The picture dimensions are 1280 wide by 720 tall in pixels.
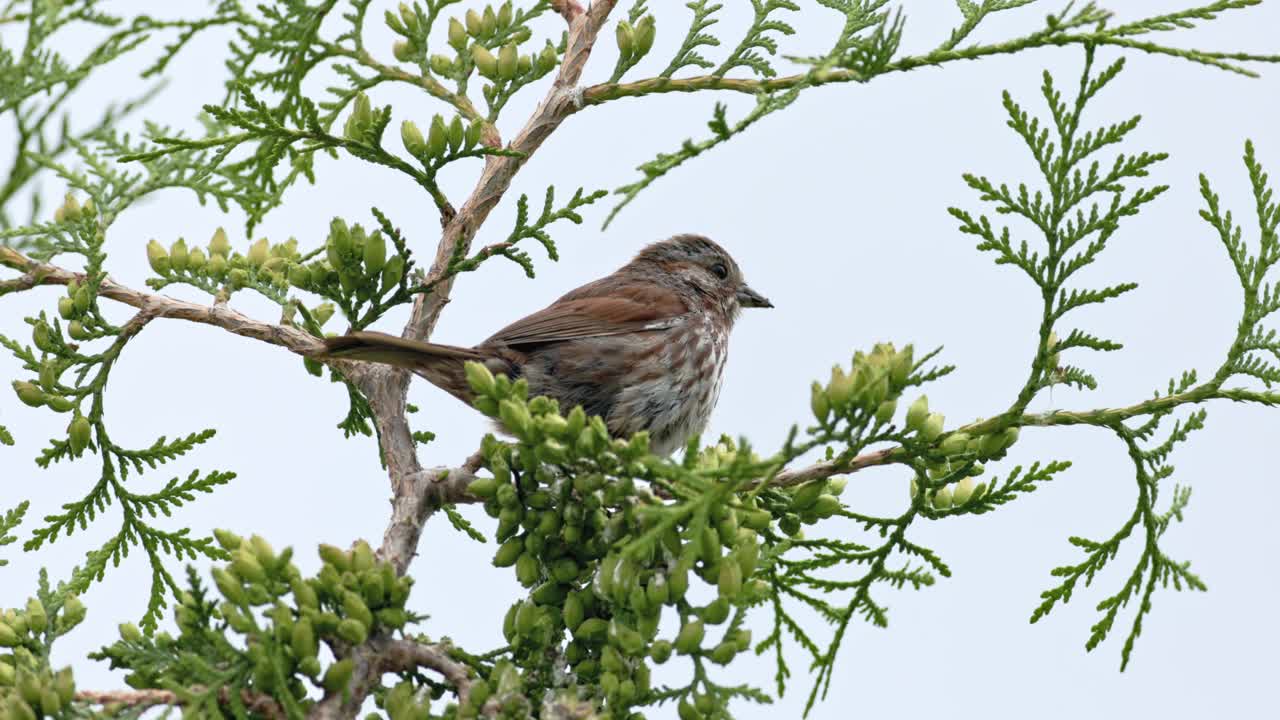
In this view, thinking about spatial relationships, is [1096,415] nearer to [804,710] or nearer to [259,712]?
[804,710]

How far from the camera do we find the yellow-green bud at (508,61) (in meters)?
4.50

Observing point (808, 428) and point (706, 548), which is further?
point (706, 548)

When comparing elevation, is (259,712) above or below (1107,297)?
below

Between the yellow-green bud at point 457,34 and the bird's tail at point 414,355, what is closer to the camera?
the bird's tail at point 414,355

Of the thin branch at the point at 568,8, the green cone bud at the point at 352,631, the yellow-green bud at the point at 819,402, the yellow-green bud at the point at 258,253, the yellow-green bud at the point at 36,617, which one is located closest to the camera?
the yellow-green bud at the point at 819,402

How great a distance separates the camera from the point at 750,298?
6.36 metres

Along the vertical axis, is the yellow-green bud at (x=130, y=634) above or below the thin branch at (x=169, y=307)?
below

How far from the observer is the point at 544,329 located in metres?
5.26

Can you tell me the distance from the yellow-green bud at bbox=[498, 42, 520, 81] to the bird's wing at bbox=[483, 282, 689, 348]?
1.03 meters

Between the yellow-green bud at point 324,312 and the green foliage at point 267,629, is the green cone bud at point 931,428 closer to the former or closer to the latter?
the green foliage at point 267,629

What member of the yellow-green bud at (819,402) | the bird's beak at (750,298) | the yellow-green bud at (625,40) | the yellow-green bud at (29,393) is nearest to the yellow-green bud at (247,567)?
the yellow-green bud at (819,402)

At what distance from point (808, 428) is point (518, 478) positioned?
845 millimetres

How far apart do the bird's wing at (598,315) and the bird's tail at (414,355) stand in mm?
524

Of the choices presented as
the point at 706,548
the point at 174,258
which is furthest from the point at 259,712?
the point at 174,258
